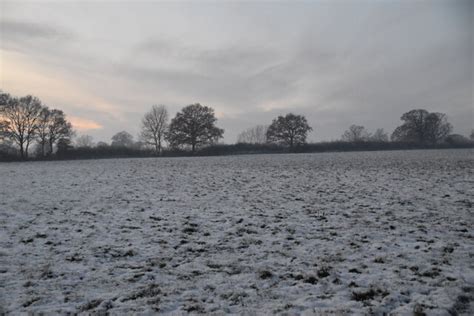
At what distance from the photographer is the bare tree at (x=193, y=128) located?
59750 millimetres

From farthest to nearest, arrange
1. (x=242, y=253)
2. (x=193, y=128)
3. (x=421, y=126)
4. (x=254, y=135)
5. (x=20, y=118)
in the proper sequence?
(x=254, y=135)
(x=421, y=126)
(x=193, y=128)
(x=20, y=118)
(x=242, y=253)

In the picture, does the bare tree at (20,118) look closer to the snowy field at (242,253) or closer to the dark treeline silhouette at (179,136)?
the dark treeline silhouette at (179,136)

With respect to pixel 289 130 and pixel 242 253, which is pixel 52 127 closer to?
pixel 289 130

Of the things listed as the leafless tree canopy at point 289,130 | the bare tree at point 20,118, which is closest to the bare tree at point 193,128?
the leafless tree canopy at point 289,130

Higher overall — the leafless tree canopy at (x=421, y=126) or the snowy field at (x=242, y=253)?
the leafless tree canopy at (x=421, y=126)

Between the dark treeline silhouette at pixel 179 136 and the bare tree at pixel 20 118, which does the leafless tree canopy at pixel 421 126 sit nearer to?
the dark treeline silhouette at pixel 179 136

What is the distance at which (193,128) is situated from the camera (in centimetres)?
6009

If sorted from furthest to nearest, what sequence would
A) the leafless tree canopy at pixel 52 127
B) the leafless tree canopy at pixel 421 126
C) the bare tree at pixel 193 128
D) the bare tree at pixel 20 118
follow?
the leafless tree canopy at pixel 421 126
the bare tree at pixel 193 128
the leafless tree canopy at pixel 52 127
the bare tree at pixel 20 118

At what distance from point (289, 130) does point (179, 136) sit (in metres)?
27.2

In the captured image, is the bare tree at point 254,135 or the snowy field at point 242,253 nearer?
the snowy field at point 242,253

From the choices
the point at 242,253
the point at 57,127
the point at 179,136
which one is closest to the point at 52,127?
the point at 57,127

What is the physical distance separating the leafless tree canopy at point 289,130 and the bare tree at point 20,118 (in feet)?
165

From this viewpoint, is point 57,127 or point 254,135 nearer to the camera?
point 57,127

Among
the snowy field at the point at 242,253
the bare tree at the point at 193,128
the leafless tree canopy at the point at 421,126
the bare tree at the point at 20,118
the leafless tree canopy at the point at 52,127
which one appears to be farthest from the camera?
the leafless tree canopy at the point at 421,126
